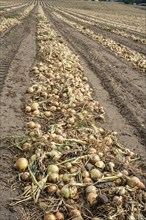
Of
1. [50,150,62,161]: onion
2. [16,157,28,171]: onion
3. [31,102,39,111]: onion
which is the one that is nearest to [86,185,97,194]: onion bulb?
[50,150,62,161]: onion

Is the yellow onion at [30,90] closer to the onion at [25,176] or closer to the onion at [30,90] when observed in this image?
the onion at [30,90]

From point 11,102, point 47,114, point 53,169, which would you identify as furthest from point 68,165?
point 11,102

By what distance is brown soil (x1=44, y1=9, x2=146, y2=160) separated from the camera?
558 cm

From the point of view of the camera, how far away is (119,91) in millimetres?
7578

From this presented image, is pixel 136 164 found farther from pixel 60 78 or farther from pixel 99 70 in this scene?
pixel 99 70

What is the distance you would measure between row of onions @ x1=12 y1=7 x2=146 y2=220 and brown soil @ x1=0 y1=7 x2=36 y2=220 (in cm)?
13

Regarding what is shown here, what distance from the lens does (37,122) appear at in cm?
510

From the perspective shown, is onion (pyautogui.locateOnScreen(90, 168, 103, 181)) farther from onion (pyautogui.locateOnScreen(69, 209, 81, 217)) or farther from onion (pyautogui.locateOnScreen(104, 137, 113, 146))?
onion (pyautogui.locateOnScreen(104, 137, 113, 146))

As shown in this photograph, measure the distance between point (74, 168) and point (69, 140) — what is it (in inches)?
25.5

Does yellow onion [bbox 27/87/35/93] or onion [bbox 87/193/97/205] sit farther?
yellow onion [bbox 27/87/35/93]

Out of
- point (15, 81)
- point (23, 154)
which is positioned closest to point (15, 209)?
point (23, 154)

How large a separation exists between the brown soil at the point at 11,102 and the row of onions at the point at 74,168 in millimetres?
126

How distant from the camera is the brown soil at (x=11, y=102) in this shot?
339cm

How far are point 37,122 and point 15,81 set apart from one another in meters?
2.11
